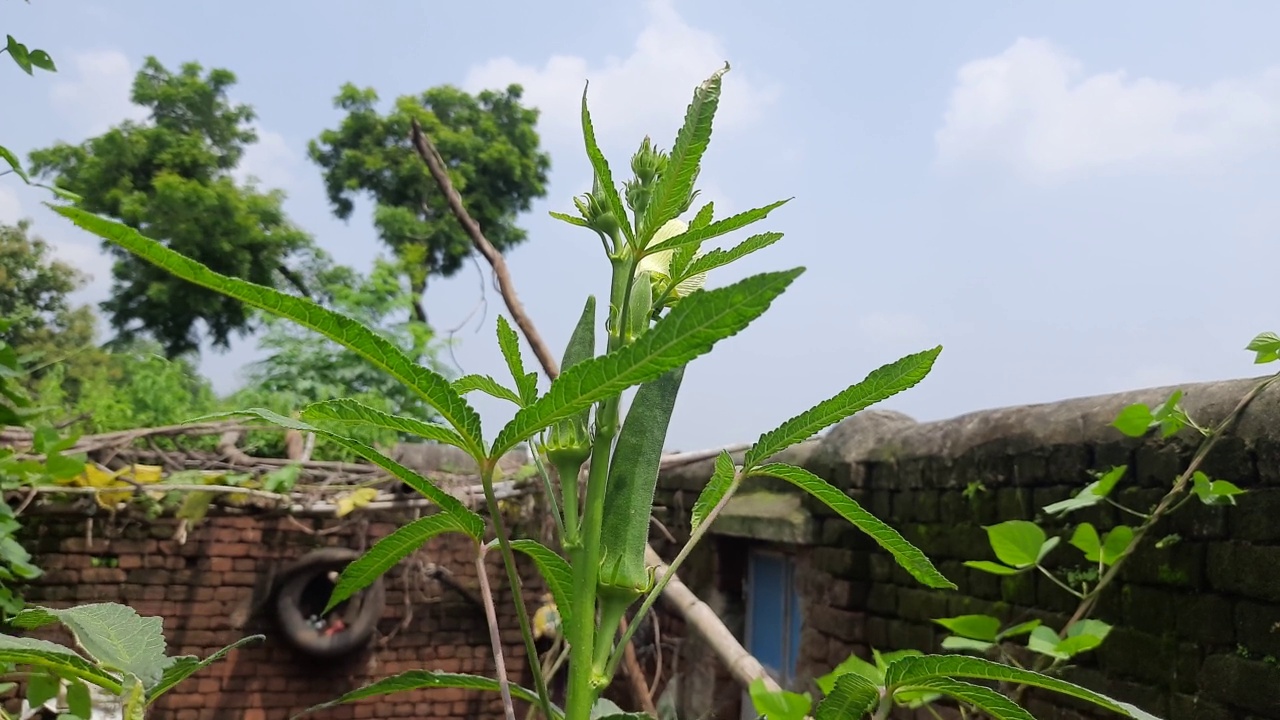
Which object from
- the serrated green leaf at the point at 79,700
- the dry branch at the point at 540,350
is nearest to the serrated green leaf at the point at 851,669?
the dry branch at the point at 540,350

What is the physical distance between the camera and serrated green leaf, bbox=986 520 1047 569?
2.09 m

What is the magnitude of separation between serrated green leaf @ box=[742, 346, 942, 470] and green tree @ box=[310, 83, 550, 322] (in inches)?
766

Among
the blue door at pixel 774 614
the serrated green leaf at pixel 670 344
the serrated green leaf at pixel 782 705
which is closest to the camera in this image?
the serrated green leaf at pixel 670 344

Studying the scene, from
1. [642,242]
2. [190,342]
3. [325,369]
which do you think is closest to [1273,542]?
[642,242]

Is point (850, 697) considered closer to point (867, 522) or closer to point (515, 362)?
point (867, 522)

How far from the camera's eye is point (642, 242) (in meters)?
0.63

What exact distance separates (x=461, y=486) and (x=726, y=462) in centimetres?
533

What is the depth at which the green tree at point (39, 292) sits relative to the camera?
67.7 feet

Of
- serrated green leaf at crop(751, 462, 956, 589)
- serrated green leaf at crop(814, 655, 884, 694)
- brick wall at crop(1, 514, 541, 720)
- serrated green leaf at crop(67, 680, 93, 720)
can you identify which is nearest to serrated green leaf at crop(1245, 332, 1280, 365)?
serrated green leaf at crop(814, 655, 884, 694)

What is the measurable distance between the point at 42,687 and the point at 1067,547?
2.85 metres

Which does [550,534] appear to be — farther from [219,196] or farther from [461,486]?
[219,196]

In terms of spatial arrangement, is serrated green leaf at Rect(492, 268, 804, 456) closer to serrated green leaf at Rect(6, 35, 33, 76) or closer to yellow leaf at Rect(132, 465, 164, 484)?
serrated green leaf at Rect(6, 35, 33, 76)

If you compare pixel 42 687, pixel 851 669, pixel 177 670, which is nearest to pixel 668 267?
pixel 177 670

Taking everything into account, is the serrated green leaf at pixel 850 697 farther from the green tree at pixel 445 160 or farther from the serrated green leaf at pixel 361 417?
the green tree at pixel 445 160
